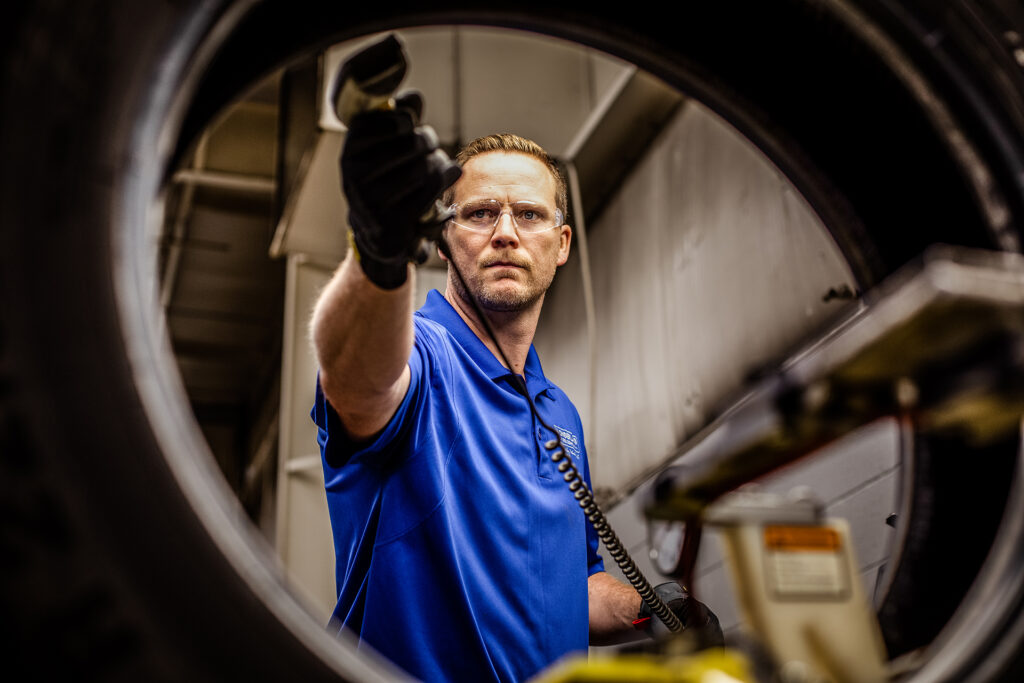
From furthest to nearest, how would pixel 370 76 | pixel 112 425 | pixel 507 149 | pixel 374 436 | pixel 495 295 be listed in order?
pixel 507 149, pixel 495 295, pixel 374 436, pixel 370 76, pixel 112 425

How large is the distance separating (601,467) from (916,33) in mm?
2074

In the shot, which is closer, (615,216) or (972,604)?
(972,604)

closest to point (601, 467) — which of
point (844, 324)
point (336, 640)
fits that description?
point (844, 324)

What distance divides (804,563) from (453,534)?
0.63m

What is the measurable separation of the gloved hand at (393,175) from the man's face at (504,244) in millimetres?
591

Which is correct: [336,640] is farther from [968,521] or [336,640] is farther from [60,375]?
[968,521]

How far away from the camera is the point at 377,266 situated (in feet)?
2.68

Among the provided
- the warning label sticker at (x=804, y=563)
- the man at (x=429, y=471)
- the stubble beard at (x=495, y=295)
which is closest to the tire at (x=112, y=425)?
the warning label sticker at (x=804, y=563)

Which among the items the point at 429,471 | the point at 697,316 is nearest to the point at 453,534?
the point at 429,471

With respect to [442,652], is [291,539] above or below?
above

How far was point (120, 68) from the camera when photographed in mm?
469

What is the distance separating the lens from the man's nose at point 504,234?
1413 millimetres

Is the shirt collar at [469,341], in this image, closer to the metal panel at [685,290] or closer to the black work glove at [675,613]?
the black work glove at [675,613]

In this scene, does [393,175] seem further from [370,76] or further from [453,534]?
[453,534]
